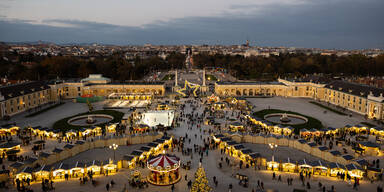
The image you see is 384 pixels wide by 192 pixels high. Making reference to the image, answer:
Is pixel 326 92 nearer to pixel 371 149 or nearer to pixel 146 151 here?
pixel 371 149

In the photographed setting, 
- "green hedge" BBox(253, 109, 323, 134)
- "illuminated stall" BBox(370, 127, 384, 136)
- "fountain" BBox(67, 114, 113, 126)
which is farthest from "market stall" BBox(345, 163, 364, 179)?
"fountain" BBox(67, 114, 113, 126)

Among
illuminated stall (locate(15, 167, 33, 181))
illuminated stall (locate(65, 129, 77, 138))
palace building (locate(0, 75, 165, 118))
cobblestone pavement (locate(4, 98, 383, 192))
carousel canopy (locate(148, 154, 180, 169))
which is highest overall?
palace building (locate(0, 75, 165, 118))

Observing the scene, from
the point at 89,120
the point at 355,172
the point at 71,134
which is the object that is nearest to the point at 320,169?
the point at 355,172

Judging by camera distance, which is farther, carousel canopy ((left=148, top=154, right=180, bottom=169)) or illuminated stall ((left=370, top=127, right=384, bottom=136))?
illuminated stall ((left=370, top=127, right=384, bottom=136))

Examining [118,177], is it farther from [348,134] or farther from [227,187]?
[348,134]

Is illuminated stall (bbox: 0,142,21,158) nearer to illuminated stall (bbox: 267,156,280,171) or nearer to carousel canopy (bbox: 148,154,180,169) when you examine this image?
carousel canopy (bbox: 148,154,180,169)

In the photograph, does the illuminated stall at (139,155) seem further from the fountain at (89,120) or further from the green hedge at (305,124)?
the green hedge at (305,124)

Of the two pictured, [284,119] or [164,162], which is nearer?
[164,162]
